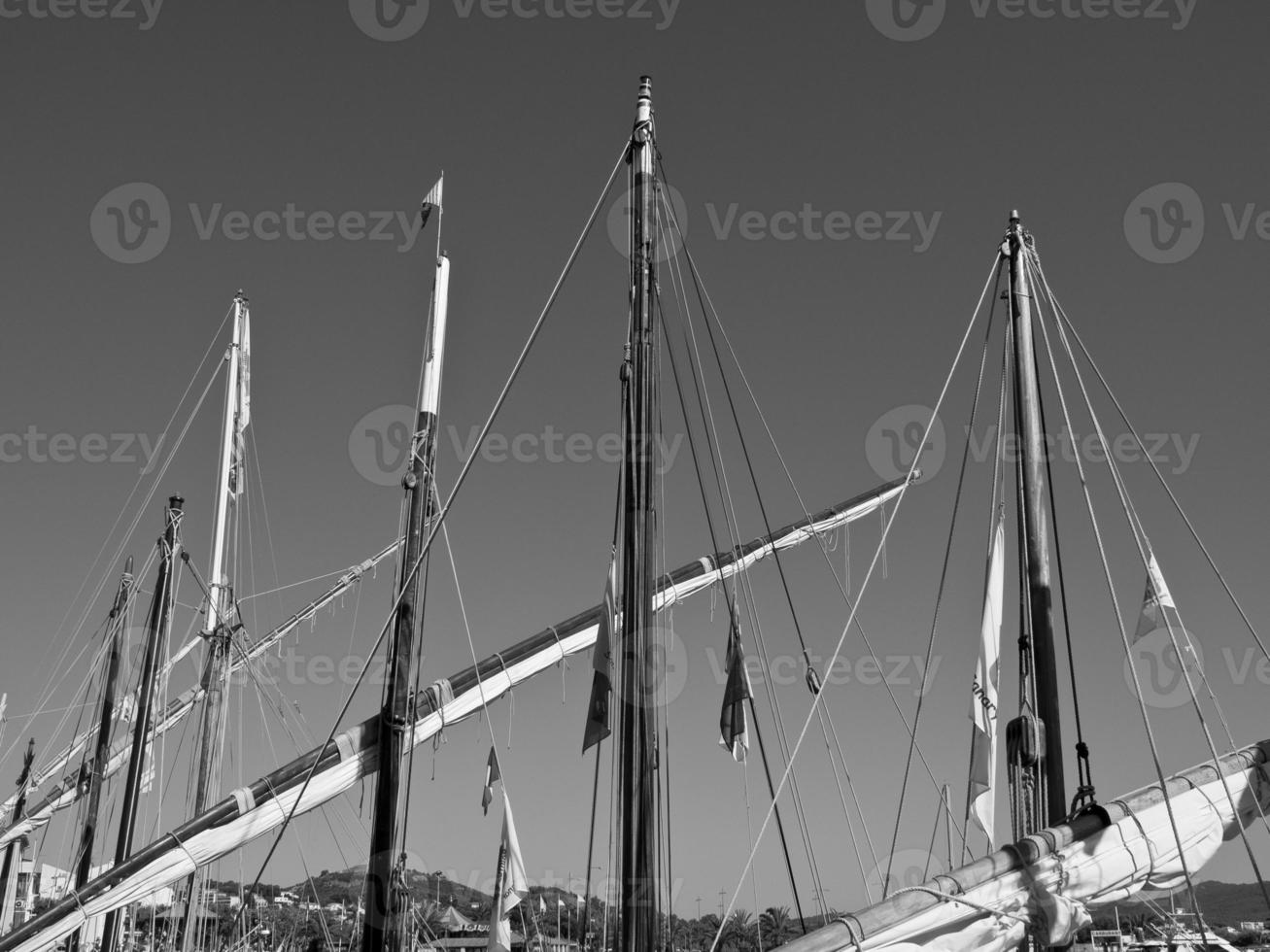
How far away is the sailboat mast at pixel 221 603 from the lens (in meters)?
30.8

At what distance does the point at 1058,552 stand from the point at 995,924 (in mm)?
7572

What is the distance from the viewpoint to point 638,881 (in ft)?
41.2

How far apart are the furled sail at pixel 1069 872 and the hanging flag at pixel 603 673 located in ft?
19.5

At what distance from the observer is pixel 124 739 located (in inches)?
1511

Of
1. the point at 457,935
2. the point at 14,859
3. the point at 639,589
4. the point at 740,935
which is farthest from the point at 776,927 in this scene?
the point at 639,589

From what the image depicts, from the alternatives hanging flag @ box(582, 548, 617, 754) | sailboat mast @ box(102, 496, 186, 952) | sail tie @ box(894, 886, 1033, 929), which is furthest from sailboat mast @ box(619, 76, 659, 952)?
sailboat mast @ box(102, 496, 186, 952)

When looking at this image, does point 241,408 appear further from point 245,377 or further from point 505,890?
point 505,890

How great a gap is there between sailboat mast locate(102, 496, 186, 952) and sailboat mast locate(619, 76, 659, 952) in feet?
48.7

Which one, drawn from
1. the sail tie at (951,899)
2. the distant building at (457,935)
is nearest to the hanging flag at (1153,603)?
the sail tie at (951,899)

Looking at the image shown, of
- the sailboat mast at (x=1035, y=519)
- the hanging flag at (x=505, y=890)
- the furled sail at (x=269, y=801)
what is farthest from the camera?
the furled sail at (x=269, y=801)

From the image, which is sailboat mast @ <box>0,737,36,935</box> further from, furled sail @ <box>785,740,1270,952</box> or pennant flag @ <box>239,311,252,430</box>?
furled sail @ <box>785,740,1270,952</box>

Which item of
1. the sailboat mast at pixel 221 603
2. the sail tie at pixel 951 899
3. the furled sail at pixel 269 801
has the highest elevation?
the sailboat mast at pixel 221 603

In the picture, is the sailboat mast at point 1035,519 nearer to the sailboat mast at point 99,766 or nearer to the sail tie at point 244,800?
the sail tie at point 244,800

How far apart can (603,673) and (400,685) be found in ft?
14.0
